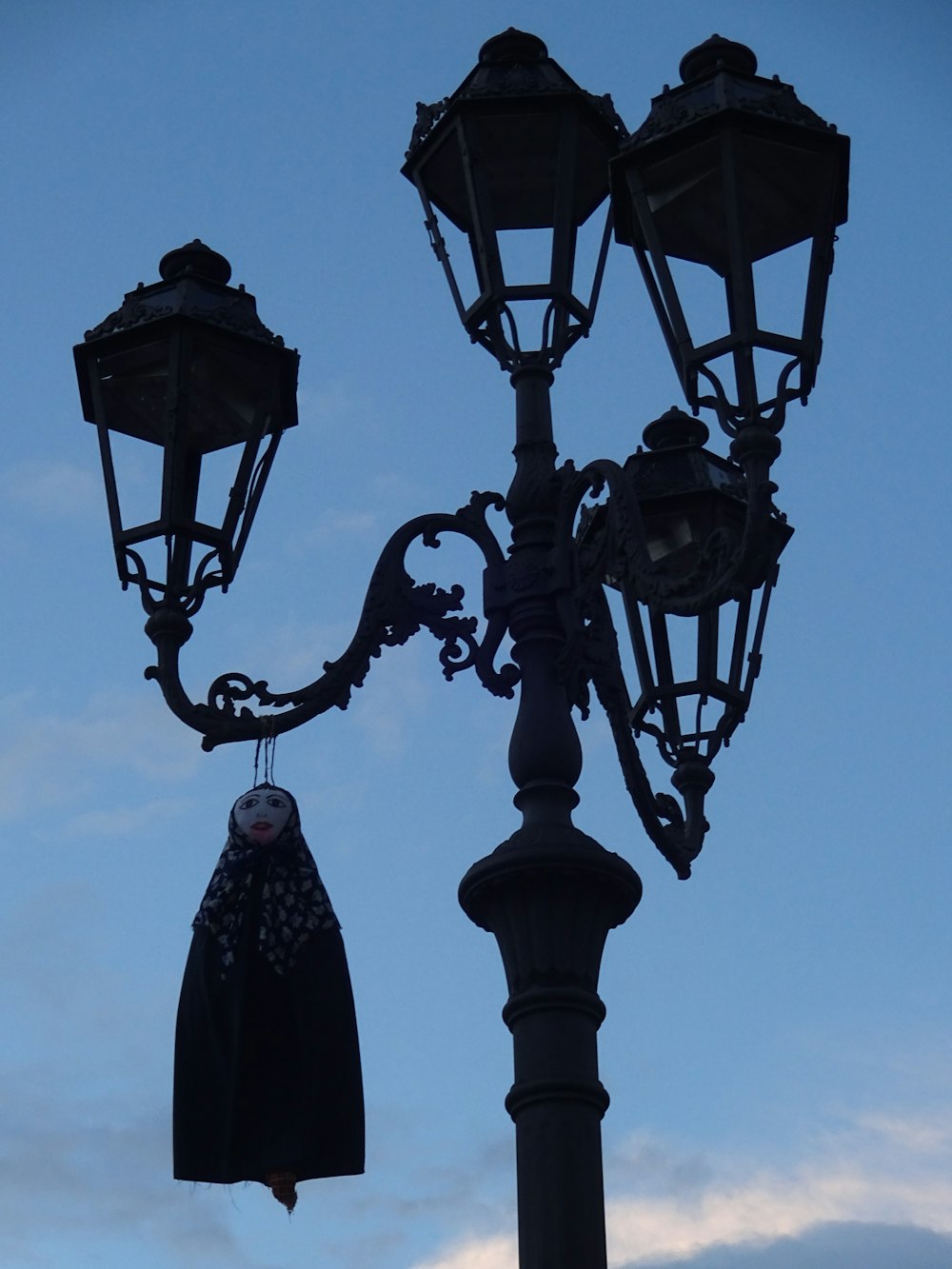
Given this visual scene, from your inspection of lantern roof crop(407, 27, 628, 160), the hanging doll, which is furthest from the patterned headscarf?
lantern roof crop(407, 27, 628, 160)

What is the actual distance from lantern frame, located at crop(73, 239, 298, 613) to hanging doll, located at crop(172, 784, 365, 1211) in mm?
→ 1213

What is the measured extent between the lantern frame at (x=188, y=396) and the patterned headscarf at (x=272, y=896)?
894 mm

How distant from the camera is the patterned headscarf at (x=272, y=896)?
745cm

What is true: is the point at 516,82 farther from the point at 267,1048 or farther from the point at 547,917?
the point at 267,1048

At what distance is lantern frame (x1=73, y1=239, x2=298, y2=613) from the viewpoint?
7.95 m

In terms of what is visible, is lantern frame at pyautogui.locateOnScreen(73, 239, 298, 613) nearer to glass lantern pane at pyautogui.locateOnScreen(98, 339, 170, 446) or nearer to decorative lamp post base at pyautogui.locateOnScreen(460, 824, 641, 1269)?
glass lantern pane at pyautogui.locateOnScreen(98, 339, 170, 446)

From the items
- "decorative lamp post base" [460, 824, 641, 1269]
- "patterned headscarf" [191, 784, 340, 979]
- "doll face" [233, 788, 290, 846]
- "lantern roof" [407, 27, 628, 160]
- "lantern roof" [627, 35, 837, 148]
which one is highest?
"lantern roof" [407, 27, 628, 160]

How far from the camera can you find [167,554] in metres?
8.05

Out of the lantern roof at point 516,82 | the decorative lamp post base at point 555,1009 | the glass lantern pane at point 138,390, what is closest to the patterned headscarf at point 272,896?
the decorative lamp post base at point 555,1009

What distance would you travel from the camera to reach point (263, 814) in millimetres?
7762

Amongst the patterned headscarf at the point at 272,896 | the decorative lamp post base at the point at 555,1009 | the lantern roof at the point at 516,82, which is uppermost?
the lantern roof at the point at 516,82

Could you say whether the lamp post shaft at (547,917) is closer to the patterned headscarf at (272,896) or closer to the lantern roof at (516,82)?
the patterned headscarf at (272,896)

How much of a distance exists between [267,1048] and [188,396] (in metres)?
2.26

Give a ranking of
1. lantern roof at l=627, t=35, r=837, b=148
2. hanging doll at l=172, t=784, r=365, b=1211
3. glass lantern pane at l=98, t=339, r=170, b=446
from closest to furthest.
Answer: lantern roof at l=627, t=35, r=837, b=148 → hanging doll at l=172, t=784, r=365, b=1211 → glass lantern pane at l=98, t=339, r=170, b=446
